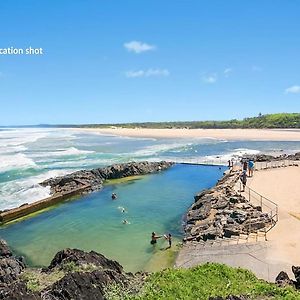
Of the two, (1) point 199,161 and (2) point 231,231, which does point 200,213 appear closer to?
(2) point 231,231

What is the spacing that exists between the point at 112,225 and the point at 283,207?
1126 centimetres

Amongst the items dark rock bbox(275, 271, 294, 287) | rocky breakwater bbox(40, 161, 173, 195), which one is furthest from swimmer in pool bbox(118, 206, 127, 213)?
dark rock bbox(275, 271, 294, 287)

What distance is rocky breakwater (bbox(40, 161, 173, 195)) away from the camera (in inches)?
1460

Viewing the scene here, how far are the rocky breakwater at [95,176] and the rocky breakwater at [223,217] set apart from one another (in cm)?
1317

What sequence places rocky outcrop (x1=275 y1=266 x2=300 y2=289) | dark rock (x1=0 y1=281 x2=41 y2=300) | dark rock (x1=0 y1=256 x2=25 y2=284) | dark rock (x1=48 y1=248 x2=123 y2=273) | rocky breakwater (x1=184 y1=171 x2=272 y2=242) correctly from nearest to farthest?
dark rock (x1=0 y1=281 x2=41 y2=300)
rocky outcrop (x1=275 y1=266 x2=300 y2=289)
dark rock (x1=0 y1=256 x2=25 y2=284)
dark rock (x1=48 y1=248 x2=123 y2=273)
rocky breakwater (x1=184 y1=171 x2=272 y2=242)

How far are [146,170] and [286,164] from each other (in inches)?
640

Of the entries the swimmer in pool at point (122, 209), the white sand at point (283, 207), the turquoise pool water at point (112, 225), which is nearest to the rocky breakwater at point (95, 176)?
the turquoise pool water at point (112, 225)

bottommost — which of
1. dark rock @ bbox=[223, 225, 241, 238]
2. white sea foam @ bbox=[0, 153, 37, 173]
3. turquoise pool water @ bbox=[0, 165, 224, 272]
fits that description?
turquoise pool water @ bbox=[0, 165, 224, 272]

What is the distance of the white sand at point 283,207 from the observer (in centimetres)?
1731

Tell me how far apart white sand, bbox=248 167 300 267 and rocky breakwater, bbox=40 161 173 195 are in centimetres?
1463

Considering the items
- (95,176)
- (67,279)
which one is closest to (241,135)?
(95,176)

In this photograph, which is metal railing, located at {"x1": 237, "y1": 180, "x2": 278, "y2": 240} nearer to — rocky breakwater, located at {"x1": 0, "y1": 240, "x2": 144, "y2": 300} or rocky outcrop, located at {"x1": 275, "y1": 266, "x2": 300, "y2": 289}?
rocky outcrop, located at {"x1": 275, "y1": 266, "x2": 300, "y2": 289}

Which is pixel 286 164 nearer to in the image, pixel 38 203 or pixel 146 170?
pixel 146 170

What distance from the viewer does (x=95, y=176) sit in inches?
1624
